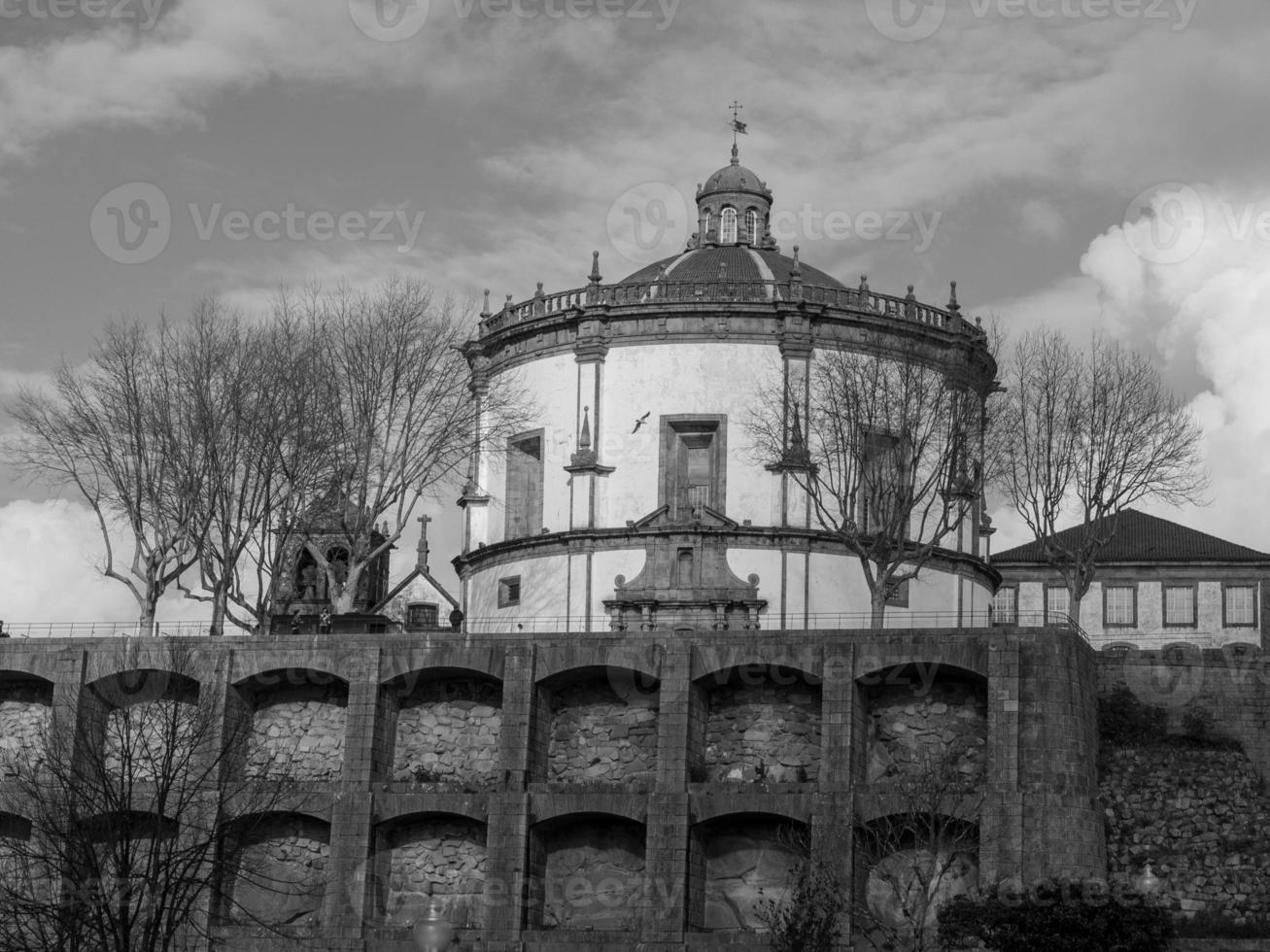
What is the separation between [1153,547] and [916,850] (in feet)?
119

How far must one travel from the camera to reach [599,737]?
5944 cm

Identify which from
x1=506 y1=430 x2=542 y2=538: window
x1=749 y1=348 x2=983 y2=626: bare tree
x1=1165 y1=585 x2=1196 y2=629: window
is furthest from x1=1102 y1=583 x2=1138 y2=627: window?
x1=506 y1=430 x2=542 y2=538: window

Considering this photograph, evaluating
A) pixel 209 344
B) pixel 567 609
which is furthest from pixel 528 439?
pixel 209 344

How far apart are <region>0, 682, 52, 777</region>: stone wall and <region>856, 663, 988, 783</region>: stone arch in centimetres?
2345

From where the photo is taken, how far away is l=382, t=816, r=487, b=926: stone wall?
58031 millimetres

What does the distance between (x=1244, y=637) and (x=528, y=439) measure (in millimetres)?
30179

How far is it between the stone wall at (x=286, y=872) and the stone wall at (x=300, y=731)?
1.52m

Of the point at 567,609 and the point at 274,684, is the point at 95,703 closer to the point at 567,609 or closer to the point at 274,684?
the point at 274,684

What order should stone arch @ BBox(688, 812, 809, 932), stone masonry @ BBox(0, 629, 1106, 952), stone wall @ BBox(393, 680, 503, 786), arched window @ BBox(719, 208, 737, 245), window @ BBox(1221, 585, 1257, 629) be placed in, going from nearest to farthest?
stone masonry @ BBox(0, 629, 1106, 952) → stone arch @ BBox(688, 812, 809, 932) → stone wall @ BBox(393, 680, 503, 786) → arched window @ BBox(719, 208, 737, 245) → window @ BBox(1221, 585, 1257, 629)

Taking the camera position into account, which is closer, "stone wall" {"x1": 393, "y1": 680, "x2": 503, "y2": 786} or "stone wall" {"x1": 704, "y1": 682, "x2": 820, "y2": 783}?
"stone wall" {"x1": 704, "y1": 682, "x2": 820, "y2": 783}

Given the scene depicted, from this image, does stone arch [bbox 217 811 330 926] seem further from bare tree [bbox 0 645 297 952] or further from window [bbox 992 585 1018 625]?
window [bbox 992 585 1018 625]

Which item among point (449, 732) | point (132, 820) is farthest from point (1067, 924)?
point (132, 820)

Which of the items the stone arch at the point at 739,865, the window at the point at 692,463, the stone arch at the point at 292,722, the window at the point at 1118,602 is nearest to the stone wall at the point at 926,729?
the stone arch at the point at 739,865

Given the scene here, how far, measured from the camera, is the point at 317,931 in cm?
5709
